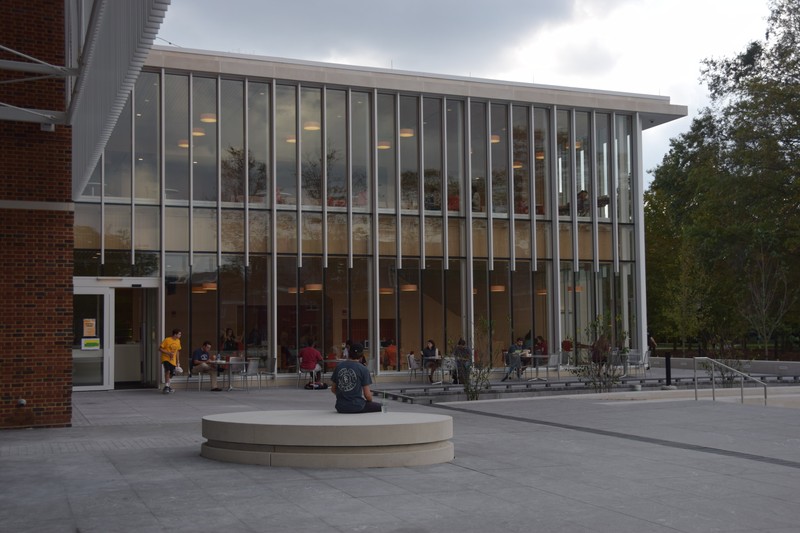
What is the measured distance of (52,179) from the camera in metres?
15.7

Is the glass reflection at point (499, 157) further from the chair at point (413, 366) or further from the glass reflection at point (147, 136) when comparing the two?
the glass reflection at point (147, 136)

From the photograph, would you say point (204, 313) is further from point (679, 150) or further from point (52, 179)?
point (679, 150)

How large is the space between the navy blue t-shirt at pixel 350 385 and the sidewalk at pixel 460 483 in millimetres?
1591

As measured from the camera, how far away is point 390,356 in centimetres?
2894

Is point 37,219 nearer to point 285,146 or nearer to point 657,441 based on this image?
point 657,441

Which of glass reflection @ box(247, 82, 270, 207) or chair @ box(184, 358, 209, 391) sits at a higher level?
glass reflection @ box(247, 82, 270, 207)

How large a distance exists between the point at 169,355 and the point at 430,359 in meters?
7.82

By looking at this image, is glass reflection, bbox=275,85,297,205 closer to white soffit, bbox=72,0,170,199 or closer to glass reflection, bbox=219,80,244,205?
glass reflection, bbox=219,80,244,205

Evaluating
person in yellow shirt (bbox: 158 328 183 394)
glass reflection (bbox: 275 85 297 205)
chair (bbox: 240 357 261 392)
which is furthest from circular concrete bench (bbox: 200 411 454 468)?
glass reflection (bbox: 275 85 297 205)

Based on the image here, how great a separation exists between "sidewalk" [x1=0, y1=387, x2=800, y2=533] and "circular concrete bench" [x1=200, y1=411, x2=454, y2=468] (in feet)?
0.74

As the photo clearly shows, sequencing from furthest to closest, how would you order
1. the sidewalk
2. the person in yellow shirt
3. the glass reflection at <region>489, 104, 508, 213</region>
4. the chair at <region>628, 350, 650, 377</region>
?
the glass reflection at <region>489, 104, 508, 213</region> → the chair at <region>628, 350, 650, 377</region> → the person in yellow shirt → the sidewalk

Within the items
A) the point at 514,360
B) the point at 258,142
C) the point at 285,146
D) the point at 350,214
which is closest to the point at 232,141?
the point at 258,142

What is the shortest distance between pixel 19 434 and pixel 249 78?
15.4 metres

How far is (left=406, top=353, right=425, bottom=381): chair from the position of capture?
92.8 ft
